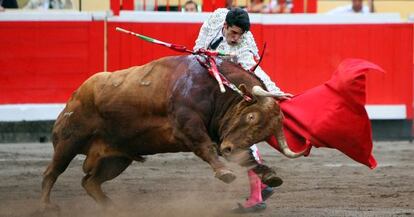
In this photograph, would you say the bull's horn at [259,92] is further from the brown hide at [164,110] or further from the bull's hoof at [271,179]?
the bull's hoof at [271,179]

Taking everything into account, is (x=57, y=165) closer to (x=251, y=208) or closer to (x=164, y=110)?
(x=164, y=110)

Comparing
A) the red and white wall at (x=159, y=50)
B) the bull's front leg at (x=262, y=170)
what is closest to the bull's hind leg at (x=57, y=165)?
the bull's front leg at (x=262, y=170)

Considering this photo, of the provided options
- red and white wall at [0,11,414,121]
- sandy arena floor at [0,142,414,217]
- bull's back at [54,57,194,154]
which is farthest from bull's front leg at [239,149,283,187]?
red and white wall at [0,11,414,121]

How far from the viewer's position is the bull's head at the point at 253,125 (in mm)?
7031

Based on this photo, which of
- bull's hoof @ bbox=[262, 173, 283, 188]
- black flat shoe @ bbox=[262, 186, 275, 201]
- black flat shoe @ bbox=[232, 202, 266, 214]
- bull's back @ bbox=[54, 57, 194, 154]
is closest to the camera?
A: bull's hoof @ bbox=[262, 173, 283, 188]

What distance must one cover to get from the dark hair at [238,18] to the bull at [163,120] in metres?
0.24

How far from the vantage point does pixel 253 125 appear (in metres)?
7.05

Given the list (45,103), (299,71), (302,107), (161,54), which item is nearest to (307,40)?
(299,71)

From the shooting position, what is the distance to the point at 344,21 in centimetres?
1297

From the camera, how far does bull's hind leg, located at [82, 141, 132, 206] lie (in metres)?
7.84

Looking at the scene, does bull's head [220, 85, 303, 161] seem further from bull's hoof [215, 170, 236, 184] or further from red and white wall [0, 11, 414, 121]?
red and white wall [0, 11, 414, 121]

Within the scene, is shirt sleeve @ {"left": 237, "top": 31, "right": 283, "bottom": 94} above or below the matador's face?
below

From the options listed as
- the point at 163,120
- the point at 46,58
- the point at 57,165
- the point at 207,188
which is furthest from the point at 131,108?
the point at 46,58

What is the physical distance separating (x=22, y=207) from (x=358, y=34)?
5.87 metres
